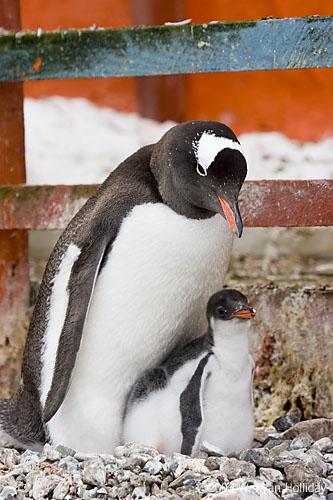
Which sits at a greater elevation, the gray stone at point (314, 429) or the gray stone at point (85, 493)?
the gray stone at point (314, 429)

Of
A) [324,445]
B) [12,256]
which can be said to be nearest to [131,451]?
[324,445]

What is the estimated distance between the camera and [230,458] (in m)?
2.38

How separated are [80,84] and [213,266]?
122 inches

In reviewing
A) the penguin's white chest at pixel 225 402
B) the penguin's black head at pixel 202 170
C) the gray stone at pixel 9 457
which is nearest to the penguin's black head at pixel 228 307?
the penguin's white chest at pixel 225 402

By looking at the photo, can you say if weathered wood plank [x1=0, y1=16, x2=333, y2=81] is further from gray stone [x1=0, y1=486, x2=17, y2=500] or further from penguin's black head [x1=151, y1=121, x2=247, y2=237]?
gray stone [x1=0, y1=486, x2=17, y2=500]

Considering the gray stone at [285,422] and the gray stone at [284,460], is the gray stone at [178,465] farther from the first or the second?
the gray stone at [285,422]

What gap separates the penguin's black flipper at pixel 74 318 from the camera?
7.90ft

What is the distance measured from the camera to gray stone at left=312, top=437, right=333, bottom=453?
2555 millimetres

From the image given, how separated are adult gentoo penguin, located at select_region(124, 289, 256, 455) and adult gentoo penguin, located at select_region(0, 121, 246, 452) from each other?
0.07 metres

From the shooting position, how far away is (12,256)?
132 inches

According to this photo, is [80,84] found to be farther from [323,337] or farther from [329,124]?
[323,337]

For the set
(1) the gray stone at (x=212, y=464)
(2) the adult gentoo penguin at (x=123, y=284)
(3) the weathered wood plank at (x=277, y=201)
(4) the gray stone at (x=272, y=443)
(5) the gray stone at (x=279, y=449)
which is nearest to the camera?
(1) the gray stone at (x=212, y=464)

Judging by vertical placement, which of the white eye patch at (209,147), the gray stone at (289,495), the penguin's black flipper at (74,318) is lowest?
the gray stone at (289,495)

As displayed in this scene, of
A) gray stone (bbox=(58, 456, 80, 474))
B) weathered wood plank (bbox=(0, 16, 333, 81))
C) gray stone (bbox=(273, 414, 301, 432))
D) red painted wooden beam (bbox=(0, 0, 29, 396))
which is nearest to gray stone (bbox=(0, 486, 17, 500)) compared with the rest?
gray stone (bbox=(58, 456, 80, 474))
